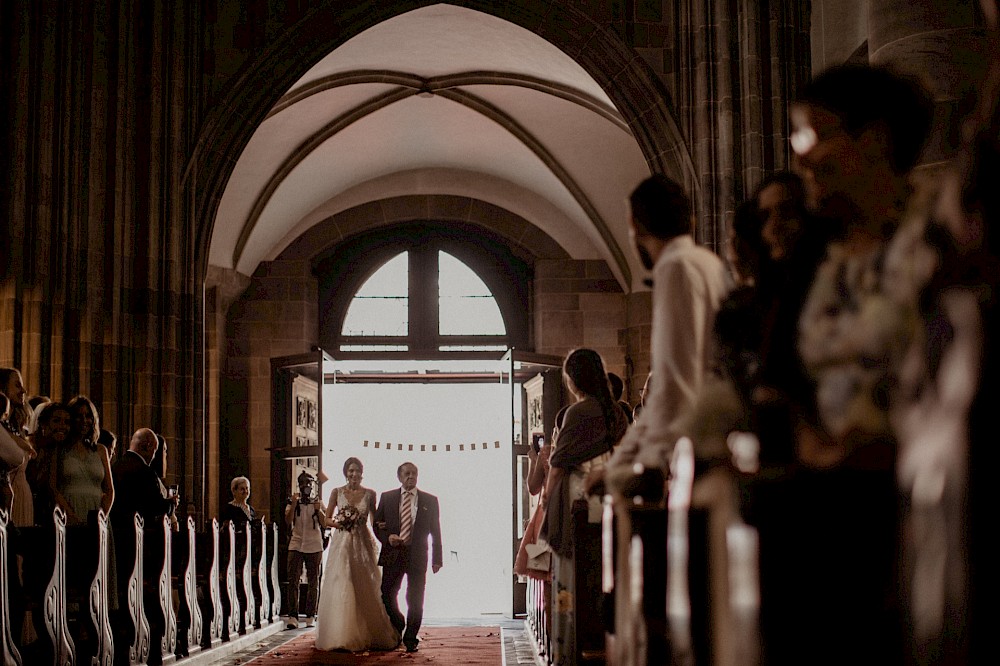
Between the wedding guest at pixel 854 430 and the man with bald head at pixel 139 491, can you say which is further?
the man with bald head at pixel 139 491

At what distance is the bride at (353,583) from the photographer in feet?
35.0

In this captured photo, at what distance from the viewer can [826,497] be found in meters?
1.48

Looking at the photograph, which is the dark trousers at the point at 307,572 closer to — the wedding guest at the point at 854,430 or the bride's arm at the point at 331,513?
the bride's arm at the point at 331,513

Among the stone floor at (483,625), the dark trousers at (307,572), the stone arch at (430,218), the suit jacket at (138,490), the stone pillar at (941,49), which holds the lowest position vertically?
the stone floor at (483,625)

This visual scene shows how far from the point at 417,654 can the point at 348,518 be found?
1.47 meters

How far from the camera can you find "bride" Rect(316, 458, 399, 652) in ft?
35.0

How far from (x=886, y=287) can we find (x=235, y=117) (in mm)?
11329

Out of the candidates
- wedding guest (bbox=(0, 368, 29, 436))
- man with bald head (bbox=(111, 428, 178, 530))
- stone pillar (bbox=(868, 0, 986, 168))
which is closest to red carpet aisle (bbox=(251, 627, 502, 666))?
man with bald head (bbox=(111, 428, 178, 530))

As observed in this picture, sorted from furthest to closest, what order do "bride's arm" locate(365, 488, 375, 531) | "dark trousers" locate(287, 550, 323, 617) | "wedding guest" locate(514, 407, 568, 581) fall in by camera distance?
"dark trousers" locate(287, 550, 323, 617), "bride's arm" locate(365, 488, 375, 531), "wedding guest" locate(514, 407, 568, 581)

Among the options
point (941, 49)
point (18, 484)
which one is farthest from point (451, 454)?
point (941, 49)

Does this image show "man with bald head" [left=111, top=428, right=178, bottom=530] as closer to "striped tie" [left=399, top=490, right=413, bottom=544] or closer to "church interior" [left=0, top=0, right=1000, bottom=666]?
"church interior" [left=0, top=0, right=1000, bottom=666]

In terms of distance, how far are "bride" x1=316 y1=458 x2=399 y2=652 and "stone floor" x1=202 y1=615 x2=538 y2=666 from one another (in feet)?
1.91

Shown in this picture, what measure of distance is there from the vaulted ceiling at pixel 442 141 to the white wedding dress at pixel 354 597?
5.31 metres

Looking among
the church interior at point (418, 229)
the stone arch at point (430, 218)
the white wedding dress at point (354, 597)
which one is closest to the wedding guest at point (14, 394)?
the church interior at point (418, 229)
